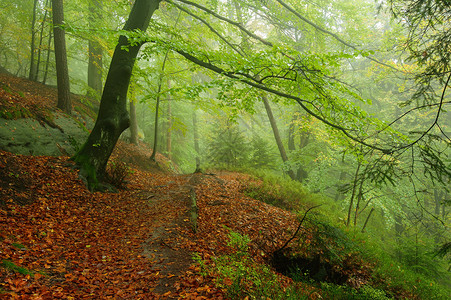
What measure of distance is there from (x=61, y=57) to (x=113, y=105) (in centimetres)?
416

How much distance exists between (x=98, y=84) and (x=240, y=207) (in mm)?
12303

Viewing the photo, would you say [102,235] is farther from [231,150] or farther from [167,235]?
[231,150]

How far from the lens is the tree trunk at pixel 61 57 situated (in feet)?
26.5

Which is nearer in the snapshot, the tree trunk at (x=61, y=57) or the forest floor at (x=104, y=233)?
the forest floor at (x=104, y=233)

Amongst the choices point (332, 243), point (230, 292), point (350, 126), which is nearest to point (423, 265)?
point (332, 243)

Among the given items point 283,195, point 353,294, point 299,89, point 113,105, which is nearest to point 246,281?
point 353,294

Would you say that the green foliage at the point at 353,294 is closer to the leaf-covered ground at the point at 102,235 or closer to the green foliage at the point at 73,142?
the leaf-covered ground at the point at 102,235

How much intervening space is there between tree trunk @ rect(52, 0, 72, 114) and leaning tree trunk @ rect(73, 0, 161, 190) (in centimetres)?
359

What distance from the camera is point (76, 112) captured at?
1043 centimetres

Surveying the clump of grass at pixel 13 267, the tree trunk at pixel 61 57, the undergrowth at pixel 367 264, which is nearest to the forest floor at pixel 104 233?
the clump of grass at pixel 13 267

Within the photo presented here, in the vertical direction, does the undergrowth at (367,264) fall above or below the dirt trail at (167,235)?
above

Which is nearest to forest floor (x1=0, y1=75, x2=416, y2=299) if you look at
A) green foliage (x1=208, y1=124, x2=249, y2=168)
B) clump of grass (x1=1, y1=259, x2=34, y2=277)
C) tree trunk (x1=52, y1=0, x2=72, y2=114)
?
clump of grass (x1=1, y1=259, x2=34, y2=277)

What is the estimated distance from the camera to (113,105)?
6.58m

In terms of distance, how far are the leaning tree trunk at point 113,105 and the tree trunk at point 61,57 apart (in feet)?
11.8
